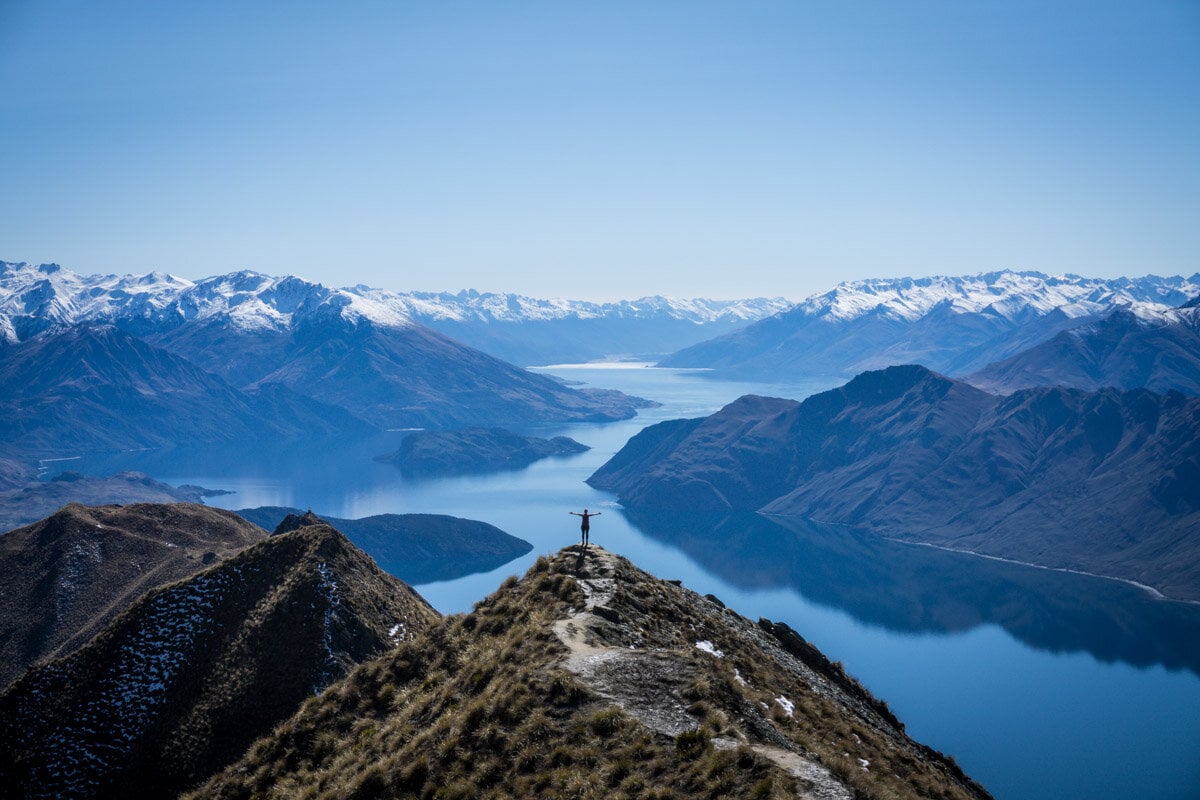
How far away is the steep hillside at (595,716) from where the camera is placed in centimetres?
2123

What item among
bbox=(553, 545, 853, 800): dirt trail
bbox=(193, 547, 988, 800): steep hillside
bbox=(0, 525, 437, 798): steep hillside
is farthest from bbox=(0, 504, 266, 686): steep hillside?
bbox=(553, 545, 853, 800): dirt trail

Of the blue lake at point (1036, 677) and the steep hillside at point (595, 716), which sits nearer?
the steep hillside at point (595, 716)

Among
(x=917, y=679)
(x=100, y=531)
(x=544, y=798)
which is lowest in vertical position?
(x=917, y=679)

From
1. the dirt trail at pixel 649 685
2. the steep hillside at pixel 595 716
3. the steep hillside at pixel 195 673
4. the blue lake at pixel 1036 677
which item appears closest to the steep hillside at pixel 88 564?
the steep hillside at pixel 195 673

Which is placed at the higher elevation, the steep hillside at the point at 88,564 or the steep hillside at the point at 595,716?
the steep hillside at the point at 595,716

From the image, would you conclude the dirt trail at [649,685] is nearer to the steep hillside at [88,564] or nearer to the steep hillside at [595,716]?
the steep hillside at [595,716]

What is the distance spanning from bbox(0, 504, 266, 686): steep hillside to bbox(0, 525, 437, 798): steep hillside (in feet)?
120

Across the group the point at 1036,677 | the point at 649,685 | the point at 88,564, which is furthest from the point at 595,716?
the point at 1036,677

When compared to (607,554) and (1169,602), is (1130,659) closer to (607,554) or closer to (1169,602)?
(1169,602)

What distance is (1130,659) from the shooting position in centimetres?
16300

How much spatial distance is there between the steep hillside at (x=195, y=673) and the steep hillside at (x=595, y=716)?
6342 mm

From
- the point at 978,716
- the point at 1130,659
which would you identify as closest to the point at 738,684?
the point at 978,716

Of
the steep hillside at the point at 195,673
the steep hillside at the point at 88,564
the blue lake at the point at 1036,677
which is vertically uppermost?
the steep hillside at the point at 195,673

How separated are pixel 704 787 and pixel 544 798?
12.4 ft
